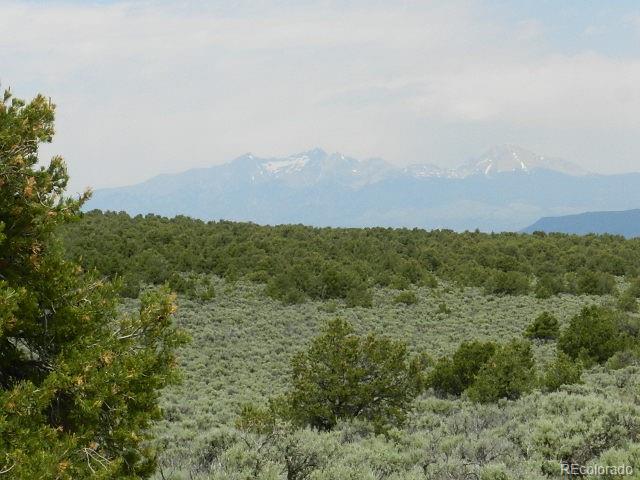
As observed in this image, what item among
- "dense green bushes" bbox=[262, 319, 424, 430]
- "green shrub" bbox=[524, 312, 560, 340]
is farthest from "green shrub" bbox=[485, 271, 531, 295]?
"dense green bushes" bbox=[262, 319, 424, 430]

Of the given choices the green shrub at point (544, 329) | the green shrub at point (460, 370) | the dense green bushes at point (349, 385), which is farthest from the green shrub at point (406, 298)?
the dense green bushes at point (349, 385)

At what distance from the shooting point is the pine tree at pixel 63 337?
15.6ft

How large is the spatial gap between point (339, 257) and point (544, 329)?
15.9 m

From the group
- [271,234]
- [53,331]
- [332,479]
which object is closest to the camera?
[53,331]

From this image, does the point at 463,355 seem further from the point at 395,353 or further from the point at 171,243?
the point at 171,243

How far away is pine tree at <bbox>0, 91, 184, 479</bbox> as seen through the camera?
15.6ft

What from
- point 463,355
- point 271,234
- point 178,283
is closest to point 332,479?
point 463,355

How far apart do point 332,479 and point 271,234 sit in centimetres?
3606

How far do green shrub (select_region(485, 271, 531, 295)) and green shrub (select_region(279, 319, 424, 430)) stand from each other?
20262 mm

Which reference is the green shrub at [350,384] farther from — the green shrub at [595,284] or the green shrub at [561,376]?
the green shrub at [595,284]

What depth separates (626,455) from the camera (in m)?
6.92

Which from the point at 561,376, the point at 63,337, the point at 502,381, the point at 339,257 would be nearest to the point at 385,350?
the point at 502,381

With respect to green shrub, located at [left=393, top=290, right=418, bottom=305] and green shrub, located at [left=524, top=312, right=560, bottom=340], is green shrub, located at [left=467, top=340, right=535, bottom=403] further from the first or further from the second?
green shrub, located at [left=393, top=290, right=418, bottom=305]

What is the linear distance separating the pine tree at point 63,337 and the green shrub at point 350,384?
526cm
